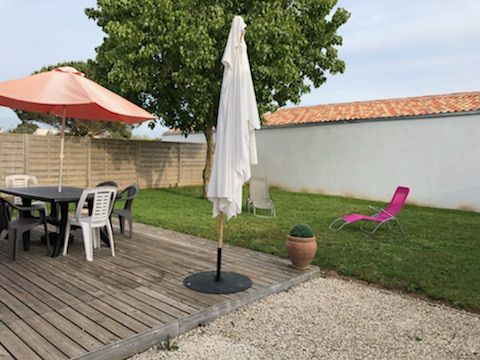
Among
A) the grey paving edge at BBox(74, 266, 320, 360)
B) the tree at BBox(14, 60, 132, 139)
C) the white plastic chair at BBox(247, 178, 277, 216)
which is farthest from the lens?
the tree at BBox(14, 60, 132, 139)

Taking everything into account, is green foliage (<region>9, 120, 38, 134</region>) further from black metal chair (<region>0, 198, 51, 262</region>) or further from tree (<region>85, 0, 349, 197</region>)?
black metal chair (<region>0, 198, 51, 262</region>)

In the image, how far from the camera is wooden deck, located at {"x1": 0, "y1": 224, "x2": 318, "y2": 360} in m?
2.57

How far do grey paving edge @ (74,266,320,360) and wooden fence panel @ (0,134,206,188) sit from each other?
32.8 ft

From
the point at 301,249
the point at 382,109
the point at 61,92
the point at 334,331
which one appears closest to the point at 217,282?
the point at 301,249

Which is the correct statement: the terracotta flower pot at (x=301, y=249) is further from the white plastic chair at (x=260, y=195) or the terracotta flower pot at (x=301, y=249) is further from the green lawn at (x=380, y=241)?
the white plastic chair at (x=260, y=195)

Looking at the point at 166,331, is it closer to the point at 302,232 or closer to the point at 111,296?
the point at 111,296

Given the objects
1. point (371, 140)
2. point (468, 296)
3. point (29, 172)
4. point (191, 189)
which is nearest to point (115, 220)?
point (29, 172)

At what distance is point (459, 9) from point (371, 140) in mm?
5168

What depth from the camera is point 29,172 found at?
11062mm

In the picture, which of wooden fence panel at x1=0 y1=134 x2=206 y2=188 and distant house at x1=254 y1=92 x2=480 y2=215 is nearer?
wooden fence panel at x1=0 y1=134 x2=206 y2=188

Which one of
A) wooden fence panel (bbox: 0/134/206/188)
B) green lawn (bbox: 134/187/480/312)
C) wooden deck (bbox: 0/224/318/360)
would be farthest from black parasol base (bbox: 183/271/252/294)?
wooden fence panel (bbox: 0/134/206/188)

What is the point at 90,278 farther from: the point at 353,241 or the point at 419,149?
the point at 419,149

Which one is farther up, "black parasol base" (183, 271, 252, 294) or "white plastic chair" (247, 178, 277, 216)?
"white plastic chair" (247, 178, 277, 216)

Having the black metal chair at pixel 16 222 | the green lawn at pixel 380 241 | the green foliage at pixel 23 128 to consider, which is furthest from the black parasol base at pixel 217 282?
the green foliage at pixel 23 128
